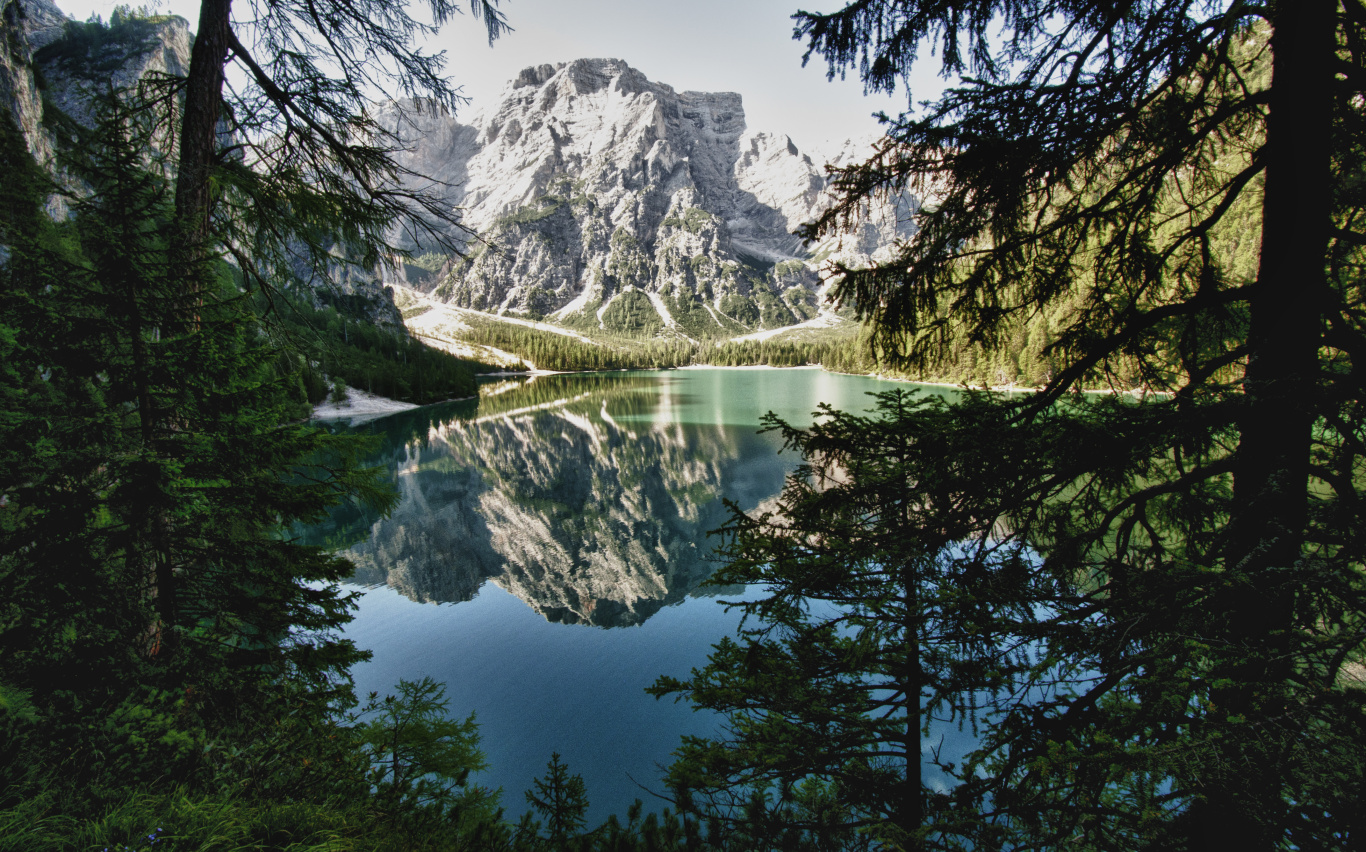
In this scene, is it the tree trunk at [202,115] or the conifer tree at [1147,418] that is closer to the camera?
the conifer tree at [1147,418]

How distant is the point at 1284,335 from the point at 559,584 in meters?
14.4

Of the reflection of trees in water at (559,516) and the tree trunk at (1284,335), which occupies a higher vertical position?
the tree trunk at (1284,335)

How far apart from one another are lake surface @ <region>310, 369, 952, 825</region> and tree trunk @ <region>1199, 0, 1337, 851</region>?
3561 mm

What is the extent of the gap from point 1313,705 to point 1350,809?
0.26 metres

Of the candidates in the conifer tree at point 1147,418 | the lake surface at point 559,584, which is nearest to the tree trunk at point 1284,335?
the conifer tree at point 1147,418

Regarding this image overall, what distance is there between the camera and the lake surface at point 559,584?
774 centimetres

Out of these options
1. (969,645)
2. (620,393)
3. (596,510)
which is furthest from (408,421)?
(969,645)

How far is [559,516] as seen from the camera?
20.6 meters

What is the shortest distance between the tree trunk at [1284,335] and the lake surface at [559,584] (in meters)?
3.56

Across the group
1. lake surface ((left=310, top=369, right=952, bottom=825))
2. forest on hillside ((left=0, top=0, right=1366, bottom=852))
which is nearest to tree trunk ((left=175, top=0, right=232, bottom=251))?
forest on hillside ((left=0, top=0, right=1366, bottom=852))

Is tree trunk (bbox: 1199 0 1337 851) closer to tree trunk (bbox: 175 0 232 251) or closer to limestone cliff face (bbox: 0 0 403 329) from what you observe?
limestone cliff face (bbox: 0 0 403 329)

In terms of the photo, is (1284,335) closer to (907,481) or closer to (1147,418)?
(1147,418)

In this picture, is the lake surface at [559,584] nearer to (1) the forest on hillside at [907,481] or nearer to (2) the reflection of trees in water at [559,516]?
(2) the reflection of trees in water at [559,516]

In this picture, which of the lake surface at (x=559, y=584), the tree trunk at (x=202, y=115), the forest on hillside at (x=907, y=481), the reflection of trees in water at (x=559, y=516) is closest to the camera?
the forest on hillside at (x=907, y=481)
